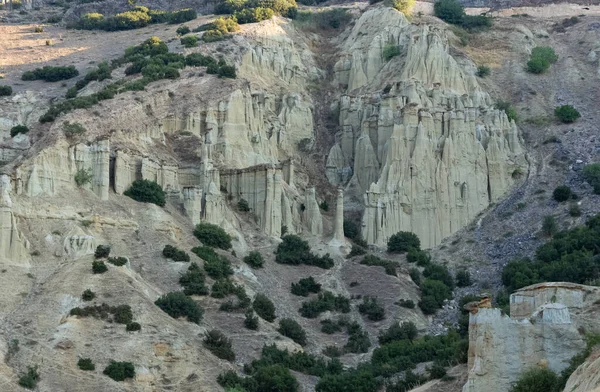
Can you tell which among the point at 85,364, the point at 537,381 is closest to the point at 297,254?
the point at 85,364

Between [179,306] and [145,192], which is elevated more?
[145,192]

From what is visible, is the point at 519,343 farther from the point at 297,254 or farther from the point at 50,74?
the point at 50,74

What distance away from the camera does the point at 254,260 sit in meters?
75.8

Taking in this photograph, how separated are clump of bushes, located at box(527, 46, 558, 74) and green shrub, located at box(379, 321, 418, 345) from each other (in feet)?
123

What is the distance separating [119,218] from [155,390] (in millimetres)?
16337

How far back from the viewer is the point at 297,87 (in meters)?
100

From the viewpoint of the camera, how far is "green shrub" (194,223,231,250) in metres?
74.9

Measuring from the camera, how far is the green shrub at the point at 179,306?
211 feet

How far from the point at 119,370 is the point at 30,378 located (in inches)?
165

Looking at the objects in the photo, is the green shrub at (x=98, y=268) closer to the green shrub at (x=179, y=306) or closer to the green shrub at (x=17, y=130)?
the green shrub at (x=179, y=306)

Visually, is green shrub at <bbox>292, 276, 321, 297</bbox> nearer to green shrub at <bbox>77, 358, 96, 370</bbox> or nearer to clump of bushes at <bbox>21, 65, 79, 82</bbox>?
green shrub at <bbox>77, 358, 96, 370</bbox>

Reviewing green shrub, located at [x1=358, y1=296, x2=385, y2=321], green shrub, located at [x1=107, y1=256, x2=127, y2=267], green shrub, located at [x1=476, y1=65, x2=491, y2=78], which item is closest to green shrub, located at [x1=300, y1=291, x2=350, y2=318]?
green shrub, located at [x1=358, y1=296, x2=385, y2=321]

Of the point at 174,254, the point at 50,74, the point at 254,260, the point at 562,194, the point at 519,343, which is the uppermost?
the point at 519,343

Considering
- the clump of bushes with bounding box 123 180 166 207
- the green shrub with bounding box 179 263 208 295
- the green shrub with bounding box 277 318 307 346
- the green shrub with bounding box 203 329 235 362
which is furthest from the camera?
the clump of bushes with bounding box 123 180 166 207
